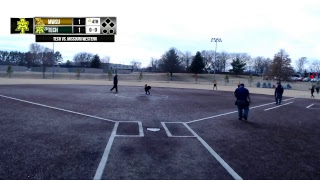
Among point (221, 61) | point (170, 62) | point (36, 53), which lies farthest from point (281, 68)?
point (36, 53)

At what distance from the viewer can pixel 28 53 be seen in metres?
129

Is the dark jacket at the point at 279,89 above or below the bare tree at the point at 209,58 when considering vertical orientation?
below

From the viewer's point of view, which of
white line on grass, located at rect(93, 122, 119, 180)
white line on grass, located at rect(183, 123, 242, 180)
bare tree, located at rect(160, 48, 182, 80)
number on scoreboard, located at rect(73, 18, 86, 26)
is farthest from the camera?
bare tree, located at rect(160, 48, 182, 80)

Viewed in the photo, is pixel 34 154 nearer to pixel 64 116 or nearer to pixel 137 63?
pixel 64 116

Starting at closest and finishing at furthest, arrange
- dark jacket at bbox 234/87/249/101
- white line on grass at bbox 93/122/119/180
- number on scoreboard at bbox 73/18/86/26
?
white line on grass at bbox 93/122/119/180
dark jacket at bbox 234/87/249/101
number on scoreboard at bbox 73/18/86/26

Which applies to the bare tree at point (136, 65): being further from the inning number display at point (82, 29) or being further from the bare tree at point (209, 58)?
the inning number display at point (82, 29)

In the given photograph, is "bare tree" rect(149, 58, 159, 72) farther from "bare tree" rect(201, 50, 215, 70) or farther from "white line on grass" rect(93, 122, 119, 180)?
"white line on grass" rect(93, 122, 119, 180)

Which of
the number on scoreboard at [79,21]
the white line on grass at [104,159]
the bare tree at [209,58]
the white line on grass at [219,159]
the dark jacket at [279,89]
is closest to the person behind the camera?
the white line on grass at [104,159]

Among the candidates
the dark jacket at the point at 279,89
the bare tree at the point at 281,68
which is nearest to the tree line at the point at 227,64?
the bare tree at the point at 281,68

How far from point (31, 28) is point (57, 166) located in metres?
15.5

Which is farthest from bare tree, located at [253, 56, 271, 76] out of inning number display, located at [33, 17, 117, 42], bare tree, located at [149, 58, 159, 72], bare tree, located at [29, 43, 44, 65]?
inning number display, located at [33, 17, 117, 42]

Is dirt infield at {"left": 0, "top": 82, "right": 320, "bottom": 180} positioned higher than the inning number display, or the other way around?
the inning number display

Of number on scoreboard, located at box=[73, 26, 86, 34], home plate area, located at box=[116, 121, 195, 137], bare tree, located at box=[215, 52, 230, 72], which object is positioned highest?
bare tree, located at box=[215, 52, 230, 72]
